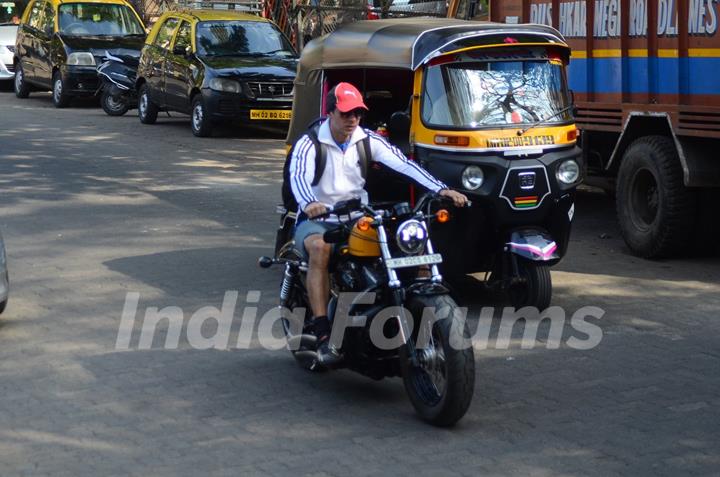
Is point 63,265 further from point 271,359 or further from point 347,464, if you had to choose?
point 347,464

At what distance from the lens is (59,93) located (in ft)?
85.1

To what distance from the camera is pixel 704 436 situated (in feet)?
21.1

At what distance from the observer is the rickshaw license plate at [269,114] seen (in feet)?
67.1

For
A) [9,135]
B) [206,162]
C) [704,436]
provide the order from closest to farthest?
[704,436], [206,162], [9,135]

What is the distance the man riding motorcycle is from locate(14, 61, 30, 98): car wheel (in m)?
22.1

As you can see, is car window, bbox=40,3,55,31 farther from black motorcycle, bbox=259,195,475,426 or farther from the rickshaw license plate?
black motorcycle, bbox=259,195,475,426

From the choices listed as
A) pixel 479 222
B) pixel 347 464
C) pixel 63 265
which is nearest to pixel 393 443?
pixel 347 464

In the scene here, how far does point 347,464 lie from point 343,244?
1439 millimetres

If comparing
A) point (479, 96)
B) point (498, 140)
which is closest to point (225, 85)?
point (479, 96)

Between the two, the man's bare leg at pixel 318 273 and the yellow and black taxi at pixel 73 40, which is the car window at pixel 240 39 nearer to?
the yellow and black taxi at pixel 73 40

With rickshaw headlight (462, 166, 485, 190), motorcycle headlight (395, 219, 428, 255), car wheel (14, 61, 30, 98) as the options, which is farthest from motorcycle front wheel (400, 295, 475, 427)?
car wheel (14, 61, 30, 98)

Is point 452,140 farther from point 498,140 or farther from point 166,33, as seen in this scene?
point 166,33

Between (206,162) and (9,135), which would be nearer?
(206,162)

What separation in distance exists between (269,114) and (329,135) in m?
13.1
